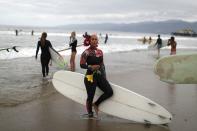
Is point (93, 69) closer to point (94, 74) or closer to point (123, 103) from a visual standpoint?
point (94, 74)

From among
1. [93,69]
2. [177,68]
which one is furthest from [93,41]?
[177,68]

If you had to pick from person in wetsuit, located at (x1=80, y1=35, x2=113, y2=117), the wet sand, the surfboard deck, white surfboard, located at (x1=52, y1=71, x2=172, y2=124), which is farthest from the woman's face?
Answer: the wet sand

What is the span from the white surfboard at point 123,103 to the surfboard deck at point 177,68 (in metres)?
0.60

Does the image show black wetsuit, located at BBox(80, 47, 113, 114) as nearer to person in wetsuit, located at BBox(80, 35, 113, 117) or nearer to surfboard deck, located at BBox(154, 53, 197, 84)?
person in wetsuit, located at BBox(80, 35, 113, 117)

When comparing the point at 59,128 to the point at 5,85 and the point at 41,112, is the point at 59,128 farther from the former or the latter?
the point at 5,85

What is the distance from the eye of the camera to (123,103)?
271 inches

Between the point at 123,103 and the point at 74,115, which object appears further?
the point at 74,115

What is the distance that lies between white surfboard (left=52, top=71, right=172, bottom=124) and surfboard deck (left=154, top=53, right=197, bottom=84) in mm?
602

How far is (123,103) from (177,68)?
1.18 metres

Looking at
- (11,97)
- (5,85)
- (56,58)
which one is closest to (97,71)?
(11,97)

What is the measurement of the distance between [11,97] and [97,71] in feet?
10.5

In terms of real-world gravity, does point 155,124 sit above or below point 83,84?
below

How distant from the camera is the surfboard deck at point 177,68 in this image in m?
6.27

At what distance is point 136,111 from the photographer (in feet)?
22.3
